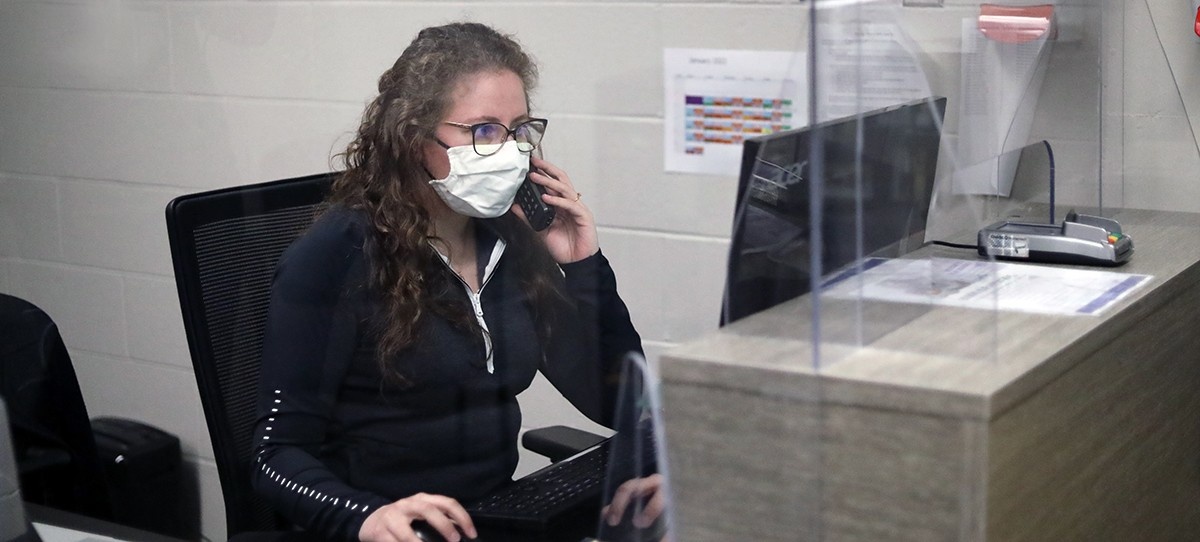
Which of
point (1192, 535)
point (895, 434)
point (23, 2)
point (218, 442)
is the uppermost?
point (23, 2)

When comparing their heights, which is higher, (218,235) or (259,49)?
(259,49)

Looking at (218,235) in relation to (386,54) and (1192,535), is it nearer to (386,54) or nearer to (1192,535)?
(386,54)

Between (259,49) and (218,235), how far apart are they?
212mm

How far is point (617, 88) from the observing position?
1.24 m

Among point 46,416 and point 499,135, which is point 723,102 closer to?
point 499,135

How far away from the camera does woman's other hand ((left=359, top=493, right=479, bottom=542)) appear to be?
130cm

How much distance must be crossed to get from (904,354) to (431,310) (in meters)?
0.50

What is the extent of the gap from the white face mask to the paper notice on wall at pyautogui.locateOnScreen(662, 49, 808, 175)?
6.8 inches

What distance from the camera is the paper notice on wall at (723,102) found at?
1062mm

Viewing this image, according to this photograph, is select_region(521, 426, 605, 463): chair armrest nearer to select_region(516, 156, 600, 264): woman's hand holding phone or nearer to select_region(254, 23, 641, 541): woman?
select_region(254, 23, 641, 541): woman

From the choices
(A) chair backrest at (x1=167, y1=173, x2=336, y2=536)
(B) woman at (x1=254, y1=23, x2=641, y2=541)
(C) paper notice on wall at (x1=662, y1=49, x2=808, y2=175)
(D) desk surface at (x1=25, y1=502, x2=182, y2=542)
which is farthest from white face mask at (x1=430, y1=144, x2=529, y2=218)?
(D) desk surface at (x1=25, y1=502, x2=182, y2=542)

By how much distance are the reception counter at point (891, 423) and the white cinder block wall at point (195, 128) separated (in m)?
0.20

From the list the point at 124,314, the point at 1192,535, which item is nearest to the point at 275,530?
the point at 124,314

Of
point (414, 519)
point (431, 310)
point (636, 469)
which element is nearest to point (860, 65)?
point (636, 469)
